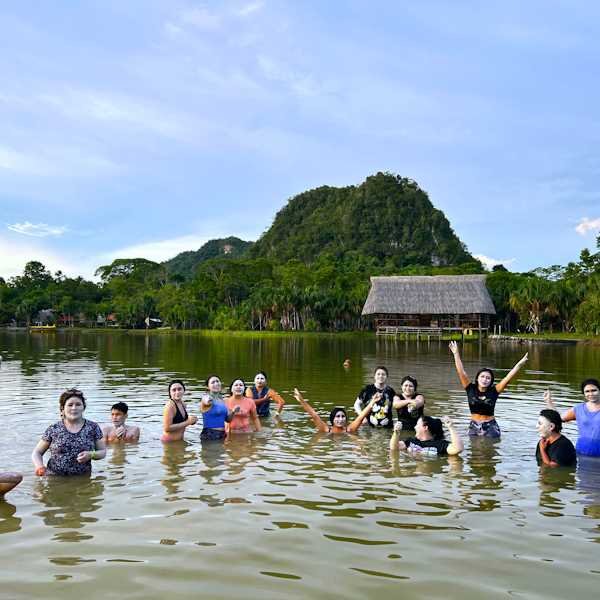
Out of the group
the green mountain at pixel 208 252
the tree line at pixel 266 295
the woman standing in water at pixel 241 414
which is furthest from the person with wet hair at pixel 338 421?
the green mountain at pixel 208 252

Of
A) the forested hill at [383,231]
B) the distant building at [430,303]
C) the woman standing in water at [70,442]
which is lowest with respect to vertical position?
the woman standing in water at [70,442]

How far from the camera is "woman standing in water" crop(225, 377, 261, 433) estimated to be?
10789 mm

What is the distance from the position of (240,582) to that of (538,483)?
4.72 meters

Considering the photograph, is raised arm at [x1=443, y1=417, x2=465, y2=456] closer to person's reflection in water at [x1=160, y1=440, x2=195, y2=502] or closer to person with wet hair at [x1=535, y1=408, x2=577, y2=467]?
person with wet hair at [x1=535, y1=408, x2=577, y2=467]

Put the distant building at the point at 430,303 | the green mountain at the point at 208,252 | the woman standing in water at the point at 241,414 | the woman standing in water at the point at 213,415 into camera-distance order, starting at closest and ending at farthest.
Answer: the woman standing in water at the point at 213,415 < the woman standing in water at the point at 241,414 < the distant building at the point at 430,303 < the green mountain at the point at 208,252

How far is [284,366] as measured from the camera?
26875 mm

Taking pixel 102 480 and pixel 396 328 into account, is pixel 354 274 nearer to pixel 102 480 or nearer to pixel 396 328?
pixel 396 328

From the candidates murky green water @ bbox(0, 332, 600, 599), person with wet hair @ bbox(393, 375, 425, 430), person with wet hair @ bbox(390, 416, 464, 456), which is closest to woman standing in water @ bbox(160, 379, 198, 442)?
murky green water @ bbox(0, 332, 600, 599)

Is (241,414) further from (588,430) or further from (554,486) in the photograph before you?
(588,430)

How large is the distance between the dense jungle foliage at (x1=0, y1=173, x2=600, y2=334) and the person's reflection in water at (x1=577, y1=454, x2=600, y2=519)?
46688mm

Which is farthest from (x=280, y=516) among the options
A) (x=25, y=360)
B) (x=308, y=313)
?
(x=308, y=313)

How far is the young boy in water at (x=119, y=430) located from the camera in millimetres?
10070

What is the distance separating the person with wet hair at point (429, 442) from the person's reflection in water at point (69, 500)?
4.60 meters

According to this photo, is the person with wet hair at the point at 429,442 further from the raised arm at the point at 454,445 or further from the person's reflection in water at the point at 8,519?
the person's reflection in water at the point at 8,519
